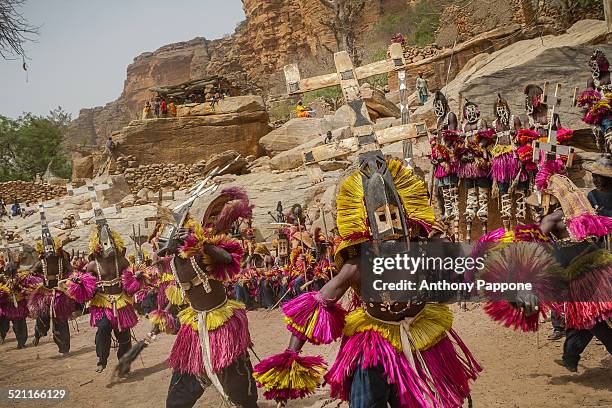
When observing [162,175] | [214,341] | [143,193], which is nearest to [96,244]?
[214,341]

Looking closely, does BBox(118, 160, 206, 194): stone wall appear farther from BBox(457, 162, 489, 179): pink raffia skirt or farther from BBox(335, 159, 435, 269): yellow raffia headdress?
BBox(335, 159, 435, 269): yellow raffia headdress

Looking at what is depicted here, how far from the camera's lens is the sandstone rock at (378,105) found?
20.5m

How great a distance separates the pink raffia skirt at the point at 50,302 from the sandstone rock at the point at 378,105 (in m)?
13.5

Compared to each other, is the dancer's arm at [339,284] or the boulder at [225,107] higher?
the boulder at [225,107]

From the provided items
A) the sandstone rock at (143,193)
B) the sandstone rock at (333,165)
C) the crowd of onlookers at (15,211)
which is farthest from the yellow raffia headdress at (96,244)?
the crowd of onlookers at (15,211)

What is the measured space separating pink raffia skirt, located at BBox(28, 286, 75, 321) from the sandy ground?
30.8 inches

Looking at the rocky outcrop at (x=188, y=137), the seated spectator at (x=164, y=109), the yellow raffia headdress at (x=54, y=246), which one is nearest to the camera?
the yellow raffia headdress at (x=54, y=246)

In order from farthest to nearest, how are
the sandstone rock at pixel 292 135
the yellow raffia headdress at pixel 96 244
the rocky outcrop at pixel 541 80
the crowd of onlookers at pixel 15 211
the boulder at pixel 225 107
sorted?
the boulder at pixel 225 107 < the crowd of onlookers at pixel 15 211 < the sandstone rock at pixel 292 135 < the rocky outcrop at pixel 541 80 < the yellow raffia headdress at pixel 96 244

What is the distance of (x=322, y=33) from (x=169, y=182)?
120 feet

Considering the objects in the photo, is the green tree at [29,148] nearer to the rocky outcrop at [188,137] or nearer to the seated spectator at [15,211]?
the seated spectator at [15,211]

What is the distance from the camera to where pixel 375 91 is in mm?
21250

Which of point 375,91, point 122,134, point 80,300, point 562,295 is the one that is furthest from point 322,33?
point 562,295

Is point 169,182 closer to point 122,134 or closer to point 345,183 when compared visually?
point 122,134

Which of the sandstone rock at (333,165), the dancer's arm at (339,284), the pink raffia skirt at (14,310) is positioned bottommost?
the pink raffia skirt at (14,310)
